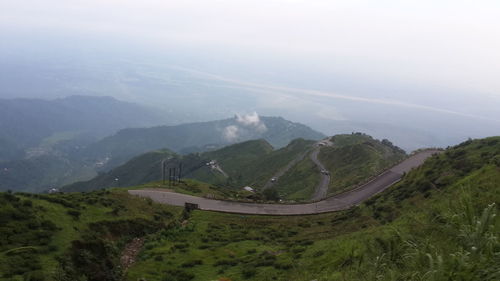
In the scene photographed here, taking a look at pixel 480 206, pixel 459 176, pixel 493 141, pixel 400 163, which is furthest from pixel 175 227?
pixel 400 163

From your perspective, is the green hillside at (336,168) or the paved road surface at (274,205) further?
the green hillside at (336,168)

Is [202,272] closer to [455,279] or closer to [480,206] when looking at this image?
[480,206]

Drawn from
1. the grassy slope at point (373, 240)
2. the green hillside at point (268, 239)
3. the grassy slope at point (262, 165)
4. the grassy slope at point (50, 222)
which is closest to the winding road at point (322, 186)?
the grassy slope at point (373, 240)

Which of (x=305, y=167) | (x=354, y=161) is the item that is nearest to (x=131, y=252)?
(x=354, y=161)

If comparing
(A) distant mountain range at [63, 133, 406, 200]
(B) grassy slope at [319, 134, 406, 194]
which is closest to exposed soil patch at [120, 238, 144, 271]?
(A) distant mountain range at [63, 133, 406, 200]

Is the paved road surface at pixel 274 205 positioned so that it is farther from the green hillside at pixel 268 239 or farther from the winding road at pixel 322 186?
the winding road at pixel 322 186

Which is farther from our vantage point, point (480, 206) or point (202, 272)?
point (202, 272)
